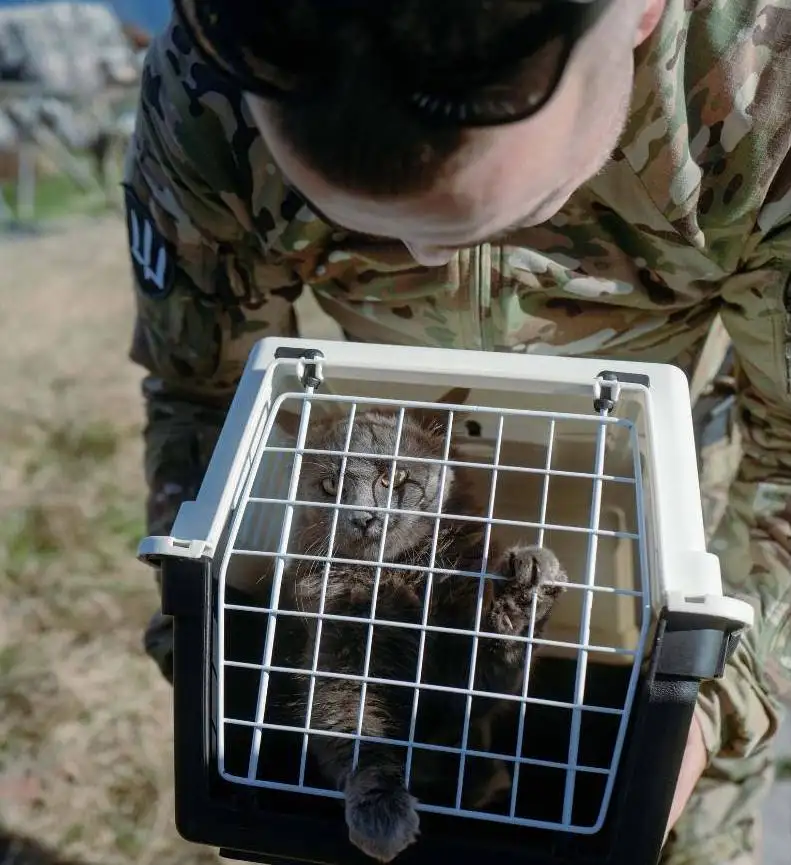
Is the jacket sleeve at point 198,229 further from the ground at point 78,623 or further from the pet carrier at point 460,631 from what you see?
the ground at point 78,623

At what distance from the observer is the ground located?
151cm

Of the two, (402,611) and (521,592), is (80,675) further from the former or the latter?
(521,592)

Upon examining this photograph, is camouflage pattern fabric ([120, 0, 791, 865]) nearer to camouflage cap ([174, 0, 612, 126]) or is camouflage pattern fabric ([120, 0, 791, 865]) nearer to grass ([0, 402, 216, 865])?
camouflage cap ([174, 0, 612, 126])

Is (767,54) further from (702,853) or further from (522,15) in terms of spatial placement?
(702,853)

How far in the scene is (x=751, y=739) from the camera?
1.16 metres

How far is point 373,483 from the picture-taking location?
112 cm

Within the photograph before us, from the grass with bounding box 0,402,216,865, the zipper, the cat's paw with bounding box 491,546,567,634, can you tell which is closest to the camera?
the cat's paw with bounding box 491,546,567,634

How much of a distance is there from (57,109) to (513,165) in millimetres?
4575

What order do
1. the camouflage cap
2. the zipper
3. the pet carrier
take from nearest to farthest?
the camouflage cap, the pet carrier, the zipper

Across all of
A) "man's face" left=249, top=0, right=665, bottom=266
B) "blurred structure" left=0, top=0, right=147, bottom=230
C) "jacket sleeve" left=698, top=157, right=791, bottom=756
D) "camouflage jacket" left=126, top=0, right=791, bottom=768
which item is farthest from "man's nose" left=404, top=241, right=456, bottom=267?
"blurred structure" left=0, top=0, right=147, bottom=230

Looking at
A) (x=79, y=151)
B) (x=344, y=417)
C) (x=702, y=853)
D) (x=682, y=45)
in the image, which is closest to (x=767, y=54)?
Result: (x=682, y=45)

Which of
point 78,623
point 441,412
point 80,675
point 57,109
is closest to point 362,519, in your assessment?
point 441,412

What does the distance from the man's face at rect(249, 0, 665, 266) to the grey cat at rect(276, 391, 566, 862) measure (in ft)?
0.87

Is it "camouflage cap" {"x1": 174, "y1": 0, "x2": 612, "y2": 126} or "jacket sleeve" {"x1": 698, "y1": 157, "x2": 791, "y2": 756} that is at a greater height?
"camouflage cap" {"x1": 174, "y1": 0, "x2": 612, "y2": 126}
